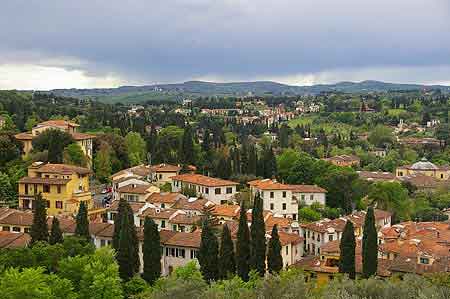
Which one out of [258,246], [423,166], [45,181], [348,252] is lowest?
[423,166]

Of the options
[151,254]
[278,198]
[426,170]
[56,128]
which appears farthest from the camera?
[426,170]

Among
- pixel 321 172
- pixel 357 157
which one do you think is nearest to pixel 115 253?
pixel 321 172

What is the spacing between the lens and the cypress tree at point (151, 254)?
4112 cm

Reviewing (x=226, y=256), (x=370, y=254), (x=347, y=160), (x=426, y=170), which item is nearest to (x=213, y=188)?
(x=226, y=256)

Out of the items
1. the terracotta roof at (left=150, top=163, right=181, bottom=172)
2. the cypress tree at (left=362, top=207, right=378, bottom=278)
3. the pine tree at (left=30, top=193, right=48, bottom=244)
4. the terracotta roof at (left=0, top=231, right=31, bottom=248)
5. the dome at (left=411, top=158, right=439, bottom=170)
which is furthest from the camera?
the dome at (left=411, top=158, right=439, bottom=170)

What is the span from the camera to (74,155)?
64.3m

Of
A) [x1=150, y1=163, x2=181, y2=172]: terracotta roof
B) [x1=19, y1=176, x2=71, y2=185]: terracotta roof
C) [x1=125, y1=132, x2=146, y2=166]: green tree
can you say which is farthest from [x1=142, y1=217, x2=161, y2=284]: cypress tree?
[x1=125, y1=132, x2=146, y2=166]: green tree

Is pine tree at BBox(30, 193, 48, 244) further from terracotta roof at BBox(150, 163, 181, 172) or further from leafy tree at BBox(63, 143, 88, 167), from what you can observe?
terracotta roof at BBox(150, 163, 181, 172)

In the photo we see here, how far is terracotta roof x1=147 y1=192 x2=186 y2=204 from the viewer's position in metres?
56.3

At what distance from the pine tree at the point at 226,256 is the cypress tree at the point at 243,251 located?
1.16 ft

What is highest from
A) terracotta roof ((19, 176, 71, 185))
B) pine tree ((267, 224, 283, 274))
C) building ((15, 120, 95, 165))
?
building ((15, 120, 95, 165))

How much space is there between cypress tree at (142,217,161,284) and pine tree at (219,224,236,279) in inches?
144

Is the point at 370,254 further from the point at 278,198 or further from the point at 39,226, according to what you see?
the point at 39,226

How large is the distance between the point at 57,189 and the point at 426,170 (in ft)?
199
